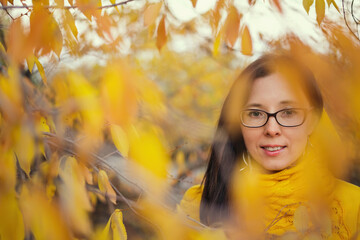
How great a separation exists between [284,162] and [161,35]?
18.7 inches

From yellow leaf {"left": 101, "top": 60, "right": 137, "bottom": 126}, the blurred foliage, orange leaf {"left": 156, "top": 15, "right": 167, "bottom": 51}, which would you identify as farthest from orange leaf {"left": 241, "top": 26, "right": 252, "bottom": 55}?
yellow leaf {"left": 101, "top": 60, "right": 137, "bottom": 126}

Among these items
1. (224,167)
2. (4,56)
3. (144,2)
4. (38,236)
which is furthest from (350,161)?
(4,56)

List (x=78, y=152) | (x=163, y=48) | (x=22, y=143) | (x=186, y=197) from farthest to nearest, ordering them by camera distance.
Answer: (x=186, y=197), (x=163, y=48), (x=78, y=152), (x=22, y=143)

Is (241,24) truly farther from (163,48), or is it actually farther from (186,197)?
(186,197)

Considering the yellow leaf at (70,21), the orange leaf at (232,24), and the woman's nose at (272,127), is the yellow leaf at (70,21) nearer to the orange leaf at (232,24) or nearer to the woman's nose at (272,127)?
the orange leaf at (232,24)

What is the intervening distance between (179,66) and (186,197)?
415 mm

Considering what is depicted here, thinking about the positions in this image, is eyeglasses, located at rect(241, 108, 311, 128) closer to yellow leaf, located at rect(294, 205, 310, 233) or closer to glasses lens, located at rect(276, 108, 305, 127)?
glasses lens, located at rect(276, 108, 305, 127)

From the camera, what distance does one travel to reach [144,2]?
2.75 feet

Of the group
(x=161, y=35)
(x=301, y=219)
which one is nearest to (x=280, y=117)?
(x=301, y=219)

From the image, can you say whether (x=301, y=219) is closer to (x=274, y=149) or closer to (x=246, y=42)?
(x=274, y=149)

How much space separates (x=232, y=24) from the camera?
31.7 inches

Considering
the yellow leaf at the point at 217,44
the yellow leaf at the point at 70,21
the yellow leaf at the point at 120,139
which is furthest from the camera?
the yellow leaf at the point at 217,44

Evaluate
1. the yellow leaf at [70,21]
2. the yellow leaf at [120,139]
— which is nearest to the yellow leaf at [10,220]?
the yellow leaf at [120,139]

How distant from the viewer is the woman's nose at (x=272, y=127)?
2.57 feet
